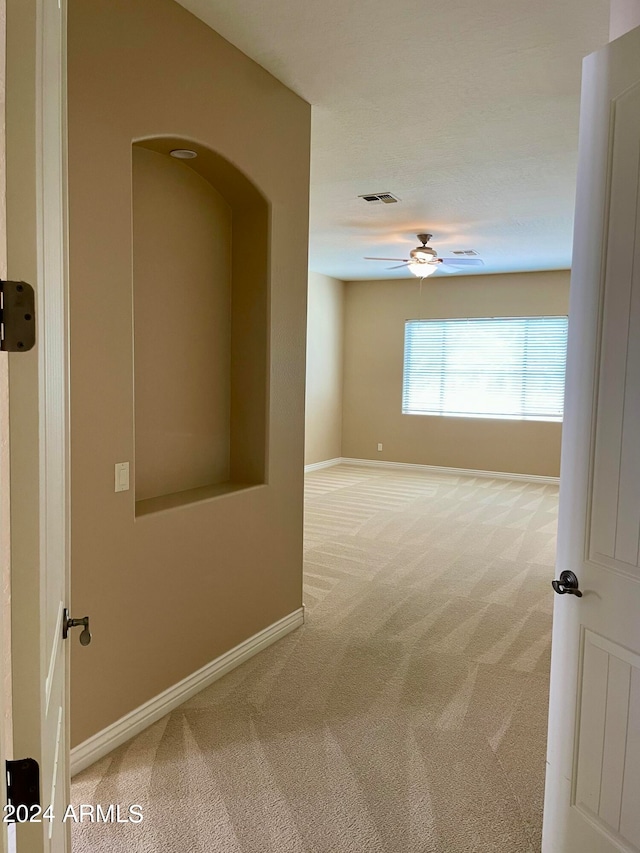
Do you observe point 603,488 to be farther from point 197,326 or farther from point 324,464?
point 324,464

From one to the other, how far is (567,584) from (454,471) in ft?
24.6

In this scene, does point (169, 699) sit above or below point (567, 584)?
below

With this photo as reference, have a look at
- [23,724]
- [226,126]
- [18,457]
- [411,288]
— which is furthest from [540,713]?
[411,288]

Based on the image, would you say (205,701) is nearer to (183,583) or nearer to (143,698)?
(143,698)

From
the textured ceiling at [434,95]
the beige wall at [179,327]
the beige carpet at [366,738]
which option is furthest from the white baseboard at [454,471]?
the beige wall at [179,327]

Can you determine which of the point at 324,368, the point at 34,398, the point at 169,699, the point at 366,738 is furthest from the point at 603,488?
the point at 324,368

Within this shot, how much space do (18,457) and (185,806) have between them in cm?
174

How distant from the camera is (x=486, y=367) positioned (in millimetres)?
8750

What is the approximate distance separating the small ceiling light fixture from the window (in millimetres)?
6571

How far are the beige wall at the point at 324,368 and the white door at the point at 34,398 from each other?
756 cm

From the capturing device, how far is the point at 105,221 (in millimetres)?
2193

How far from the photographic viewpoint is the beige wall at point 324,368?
345 inches

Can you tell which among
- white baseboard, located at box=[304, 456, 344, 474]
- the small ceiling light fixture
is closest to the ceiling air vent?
the small ceiling light fixture

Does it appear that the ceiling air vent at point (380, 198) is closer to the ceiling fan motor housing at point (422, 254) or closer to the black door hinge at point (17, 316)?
the ceiling fan motor housing at point (422, 254)
